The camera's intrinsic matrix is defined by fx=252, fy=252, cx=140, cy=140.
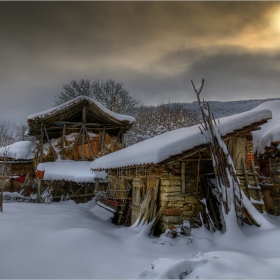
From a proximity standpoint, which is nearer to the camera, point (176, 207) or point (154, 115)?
point (176, 207)

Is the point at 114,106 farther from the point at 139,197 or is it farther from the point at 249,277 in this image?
the point at 249,277

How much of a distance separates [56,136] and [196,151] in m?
13.7

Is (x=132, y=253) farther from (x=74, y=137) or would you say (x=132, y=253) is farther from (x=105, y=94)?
(x=105, y=94)

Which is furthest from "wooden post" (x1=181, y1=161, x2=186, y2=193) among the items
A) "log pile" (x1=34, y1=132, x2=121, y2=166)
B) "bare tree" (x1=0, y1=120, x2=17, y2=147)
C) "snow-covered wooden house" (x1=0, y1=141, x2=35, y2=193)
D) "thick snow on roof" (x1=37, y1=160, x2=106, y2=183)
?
"bare tree" (x1=0, y1=120, x2=17, y2=147)

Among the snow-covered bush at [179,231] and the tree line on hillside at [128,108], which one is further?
the tree line on hillside at [128,108]

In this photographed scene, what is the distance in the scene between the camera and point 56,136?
18.4 m

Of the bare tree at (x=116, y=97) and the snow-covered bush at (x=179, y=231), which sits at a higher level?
the bare tree at (x=116, y=97)

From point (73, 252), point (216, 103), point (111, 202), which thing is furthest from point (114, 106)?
point (216, 103)

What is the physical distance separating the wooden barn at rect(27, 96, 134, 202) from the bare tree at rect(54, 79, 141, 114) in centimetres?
890

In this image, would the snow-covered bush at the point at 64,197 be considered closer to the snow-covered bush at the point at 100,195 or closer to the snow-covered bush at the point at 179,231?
the snow-covered bush at the point at 100,195

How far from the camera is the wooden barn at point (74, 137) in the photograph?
631 inches

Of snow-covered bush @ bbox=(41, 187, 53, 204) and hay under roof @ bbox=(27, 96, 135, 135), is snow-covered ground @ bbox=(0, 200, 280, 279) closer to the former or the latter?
snow-covered bush @ bbox=(41, 187, 53, 204)

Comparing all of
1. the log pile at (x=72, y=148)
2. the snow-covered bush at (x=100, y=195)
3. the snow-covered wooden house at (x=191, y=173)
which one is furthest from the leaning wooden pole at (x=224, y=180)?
the log pile at (x=72, y=148)

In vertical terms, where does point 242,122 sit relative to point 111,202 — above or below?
above
